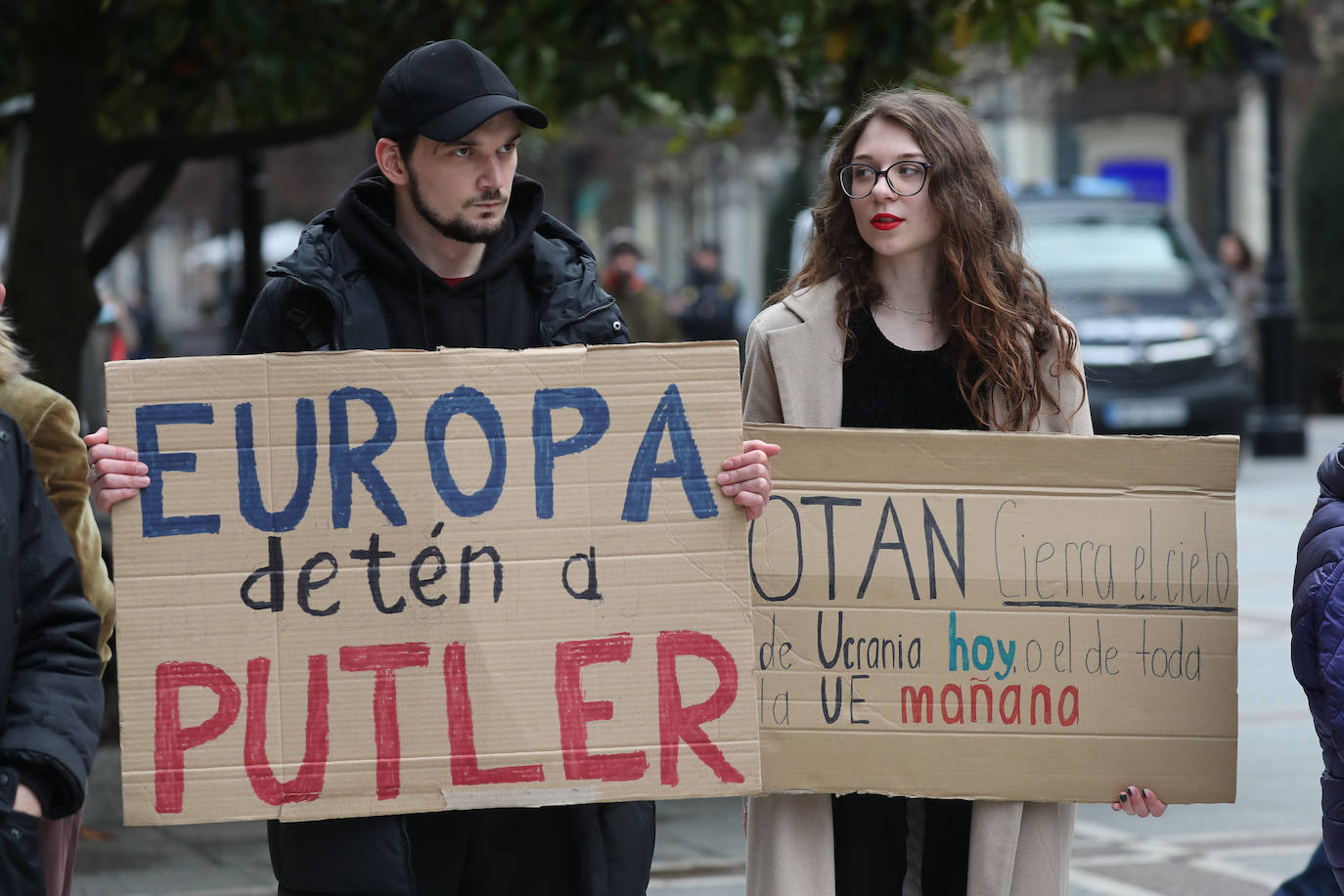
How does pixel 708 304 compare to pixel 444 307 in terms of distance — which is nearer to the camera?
pixel 444 307

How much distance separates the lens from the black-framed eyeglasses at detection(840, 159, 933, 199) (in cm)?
343

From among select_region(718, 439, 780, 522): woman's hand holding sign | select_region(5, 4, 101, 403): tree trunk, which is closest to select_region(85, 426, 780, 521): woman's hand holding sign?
select_region(718, 439, 780, 522): woman's hand holding sign

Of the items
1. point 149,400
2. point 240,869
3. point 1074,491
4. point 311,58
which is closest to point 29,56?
point 311,58

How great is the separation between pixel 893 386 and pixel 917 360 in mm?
64

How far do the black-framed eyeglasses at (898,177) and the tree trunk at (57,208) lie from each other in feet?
14.3

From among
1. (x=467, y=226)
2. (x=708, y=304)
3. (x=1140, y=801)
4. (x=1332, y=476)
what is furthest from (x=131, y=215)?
(x=708, y=304)

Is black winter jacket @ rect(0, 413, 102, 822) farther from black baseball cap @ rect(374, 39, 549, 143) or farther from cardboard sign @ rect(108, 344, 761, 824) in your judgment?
black baseball cap @ rect(374, 39, 549, 143)

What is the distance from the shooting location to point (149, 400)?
3027 mm

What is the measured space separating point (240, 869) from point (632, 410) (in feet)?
10.0

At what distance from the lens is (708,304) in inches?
818

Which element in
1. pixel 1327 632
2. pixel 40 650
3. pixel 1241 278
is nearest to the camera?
pixel 40 650

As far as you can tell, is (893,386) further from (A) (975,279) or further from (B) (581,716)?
(B) (581,716)

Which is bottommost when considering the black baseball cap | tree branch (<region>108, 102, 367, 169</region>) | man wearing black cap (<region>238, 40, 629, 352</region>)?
man wearing black cap (<region>238, 40, 629, 352</region>)

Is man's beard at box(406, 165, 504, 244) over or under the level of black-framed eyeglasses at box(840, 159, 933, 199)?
under
